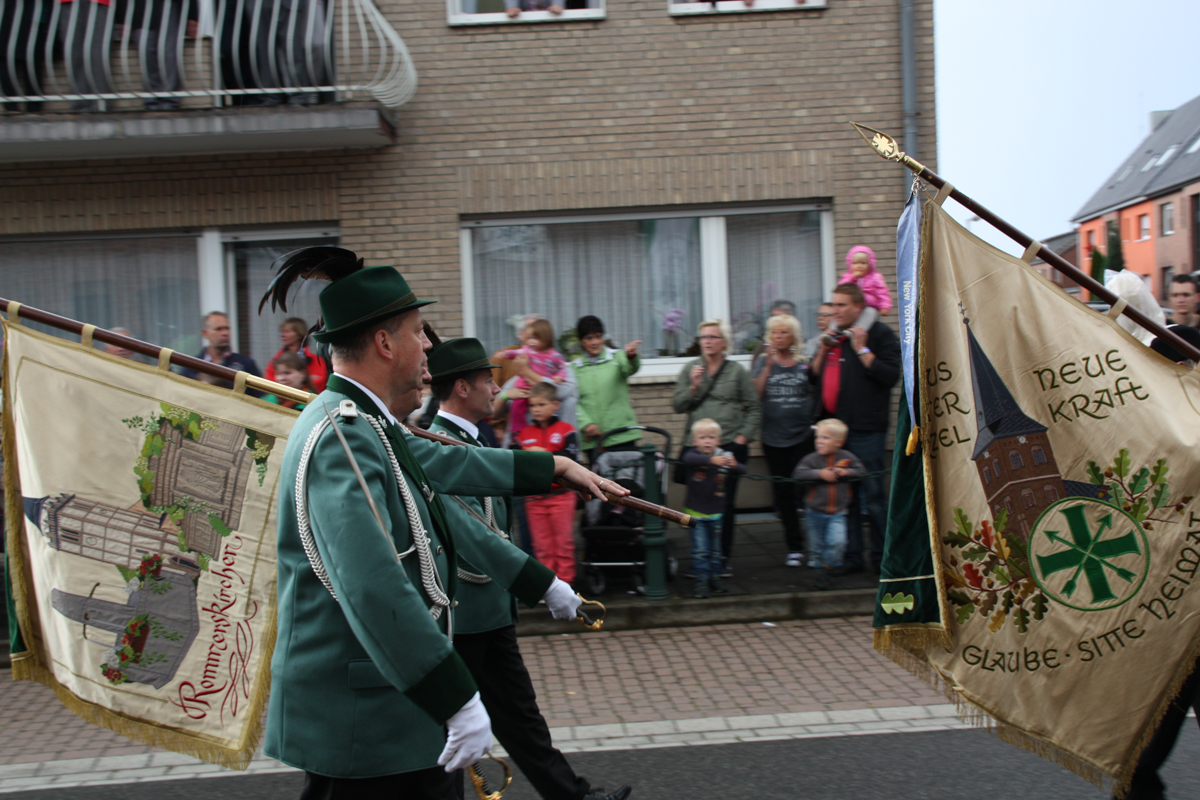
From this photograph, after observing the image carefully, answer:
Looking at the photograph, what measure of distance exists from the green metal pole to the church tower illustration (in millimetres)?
3450

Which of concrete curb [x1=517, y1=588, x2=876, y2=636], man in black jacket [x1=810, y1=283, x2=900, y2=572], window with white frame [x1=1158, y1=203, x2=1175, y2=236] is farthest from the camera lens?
window with white frame [x1=1158, y1=203, x2=1175, y2=236]

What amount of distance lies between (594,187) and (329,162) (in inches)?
98.8

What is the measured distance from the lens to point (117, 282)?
10.3m

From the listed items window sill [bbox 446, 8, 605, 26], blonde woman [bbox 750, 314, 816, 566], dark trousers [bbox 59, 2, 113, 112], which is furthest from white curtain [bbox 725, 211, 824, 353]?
dark trousers [bbox 59, 2, 113, 112]

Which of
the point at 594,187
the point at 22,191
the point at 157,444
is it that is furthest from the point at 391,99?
the point at 157,444

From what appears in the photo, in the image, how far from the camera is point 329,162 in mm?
9734

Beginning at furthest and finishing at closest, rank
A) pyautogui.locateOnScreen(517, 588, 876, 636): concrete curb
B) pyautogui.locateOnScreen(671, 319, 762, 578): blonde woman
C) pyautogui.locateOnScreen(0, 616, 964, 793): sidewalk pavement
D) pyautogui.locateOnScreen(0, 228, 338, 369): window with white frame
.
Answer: pyautogui.locateOnScreen(0, 228, 338, 369): window with white frame
pyautogui.locateOnScreen(671, 319, 762, 578): blonde woman
pyautogui.locateOnScreen(517, 588, 876, 636): concrete curb
pyautogui.locateOnScreen(0, 616, 964, 793): sidewalk pavement

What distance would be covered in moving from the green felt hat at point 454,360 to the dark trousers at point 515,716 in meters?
0.98

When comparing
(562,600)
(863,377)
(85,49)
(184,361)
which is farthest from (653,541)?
(85,49)

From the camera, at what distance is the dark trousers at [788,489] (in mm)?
7383

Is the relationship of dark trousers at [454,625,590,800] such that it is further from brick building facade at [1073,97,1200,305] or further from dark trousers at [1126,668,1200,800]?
brick building facade at [1073,97,1200,305]

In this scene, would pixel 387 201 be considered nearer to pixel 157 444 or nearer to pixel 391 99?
pixel 391 99

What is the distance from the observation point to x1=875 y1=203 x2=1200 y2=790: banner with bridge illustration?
3465mm

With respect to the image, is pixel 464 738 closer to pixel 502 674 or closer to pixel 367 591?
pixel 367 591
